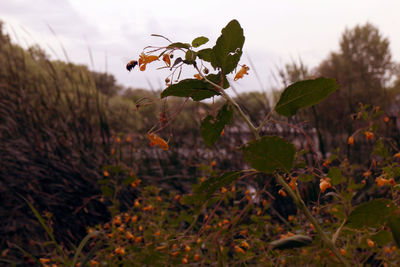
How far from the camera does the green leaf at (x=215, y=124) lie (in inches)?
20.6

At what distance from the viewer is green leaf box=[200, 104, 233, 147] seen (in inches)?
20.6

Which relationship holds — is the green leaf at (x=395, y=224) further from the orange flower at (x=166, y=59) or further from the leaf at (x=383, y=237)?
the orange flower at (x=166, y=59)

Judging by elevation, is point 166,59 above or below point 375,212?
above

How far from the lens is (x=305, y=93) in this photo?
47 centimetres

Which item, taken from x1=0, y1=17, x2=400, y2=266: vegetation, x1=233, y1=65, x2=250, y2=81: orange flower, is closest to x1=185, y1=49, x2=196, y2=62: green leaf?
x1=0, y1=17, x2=400, y2=266: vegetation

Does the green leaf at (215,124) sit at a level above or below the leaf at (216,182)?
above

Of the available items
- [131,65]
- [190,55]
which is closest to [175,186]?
[131,65]

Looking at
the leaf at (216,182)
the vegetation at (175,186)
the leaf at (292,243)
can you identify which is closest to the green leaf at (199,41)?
the vegetation at (175,186)

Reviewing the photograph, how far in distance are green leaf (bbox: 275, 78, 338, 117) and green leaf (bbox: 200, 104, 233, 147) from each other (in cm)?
8

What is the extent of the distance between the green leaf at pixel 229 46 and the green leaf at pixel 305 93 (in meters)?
0.09

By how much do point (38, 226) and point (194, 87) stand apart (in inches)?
90.4

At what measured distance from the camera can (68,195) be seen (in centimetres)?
222

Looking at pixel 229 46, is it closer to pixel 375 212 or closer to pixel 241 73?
pixel 241 73

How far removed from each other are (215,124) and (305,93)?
0.15 m
